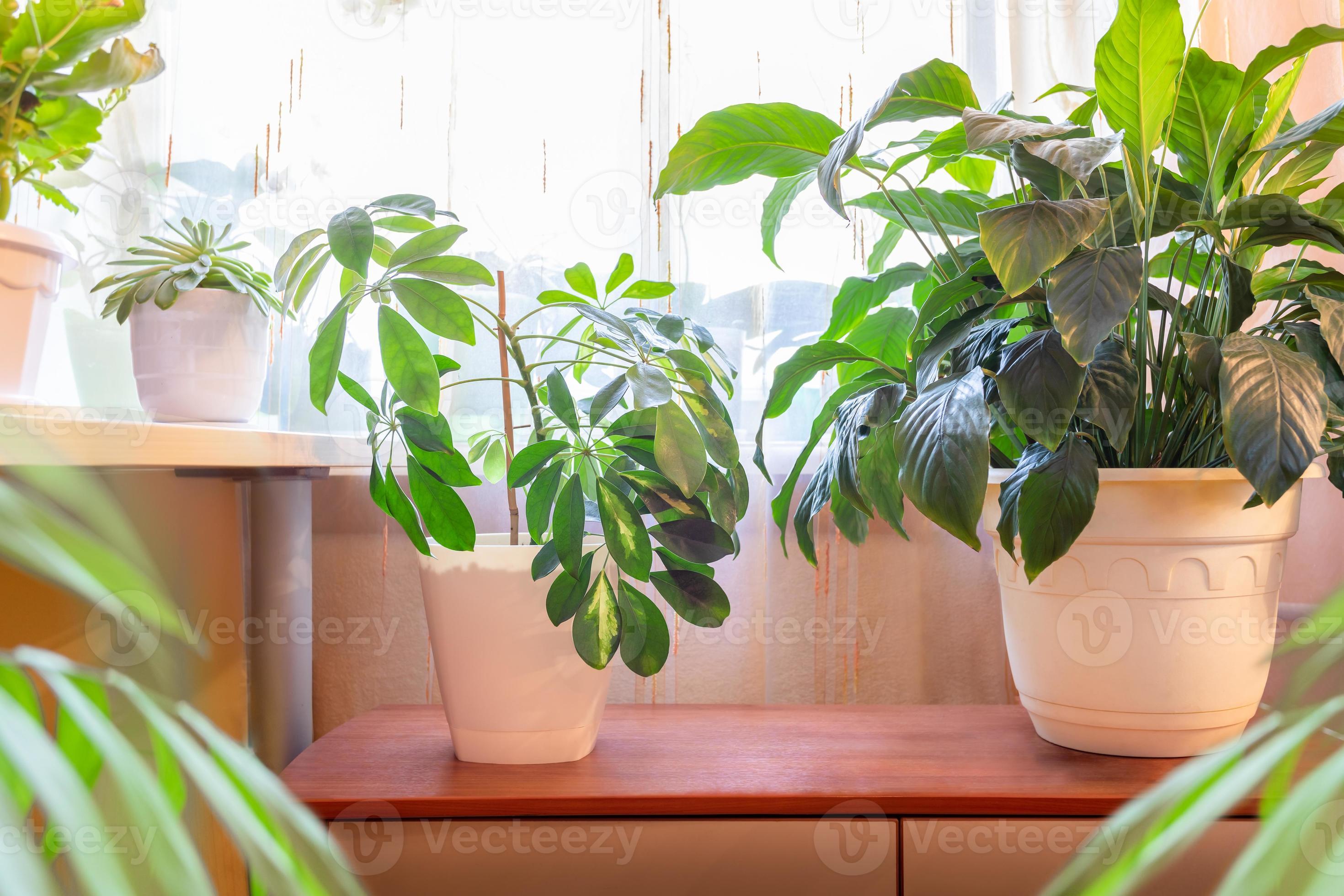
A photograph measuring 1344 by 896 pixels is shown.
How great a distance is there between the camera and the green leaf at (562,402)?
764 millimetres

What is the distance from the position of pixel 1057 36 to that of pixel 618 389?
1.02 m

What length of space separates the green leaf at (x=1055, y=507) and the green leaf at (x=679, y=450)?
0.27 m

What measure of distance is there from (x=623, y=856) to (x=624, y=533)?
0.88ft

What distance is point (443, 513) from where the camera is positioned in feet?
2.57

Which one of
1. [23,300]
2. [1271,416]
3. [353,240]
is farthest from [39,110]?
[1271,416]

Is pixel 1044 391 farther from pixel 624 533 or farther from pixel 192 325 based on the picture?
pixel 192 325

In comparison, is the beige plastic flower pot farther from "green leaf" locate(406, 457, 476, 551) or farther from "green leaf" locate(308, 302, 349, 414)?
"green leaf" locate(308, 302, 349, 414)

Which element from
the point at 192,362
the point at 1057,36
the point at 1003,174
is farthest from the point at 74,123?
the point at 1057,36

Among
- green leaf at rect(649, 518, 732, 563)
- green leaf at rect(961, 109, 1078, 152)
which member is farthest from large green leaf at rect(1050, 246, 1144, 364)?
green leaf at rect(649, 518, 732, 563)

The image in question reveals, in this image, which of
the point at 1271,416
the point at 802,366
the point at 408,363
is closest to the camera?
the point at 1271,416

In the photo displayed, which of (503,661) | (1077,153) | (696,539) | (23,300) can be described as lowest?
(503,661)

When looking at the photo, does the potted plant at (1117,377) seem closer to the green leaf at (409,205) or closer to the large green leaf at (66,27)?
the green leaf at (409,205)

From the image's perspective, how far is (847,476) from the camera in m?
0.82

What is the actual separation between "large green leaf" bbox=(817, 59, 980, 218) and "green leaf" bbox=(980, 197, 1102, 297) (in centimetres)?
16
